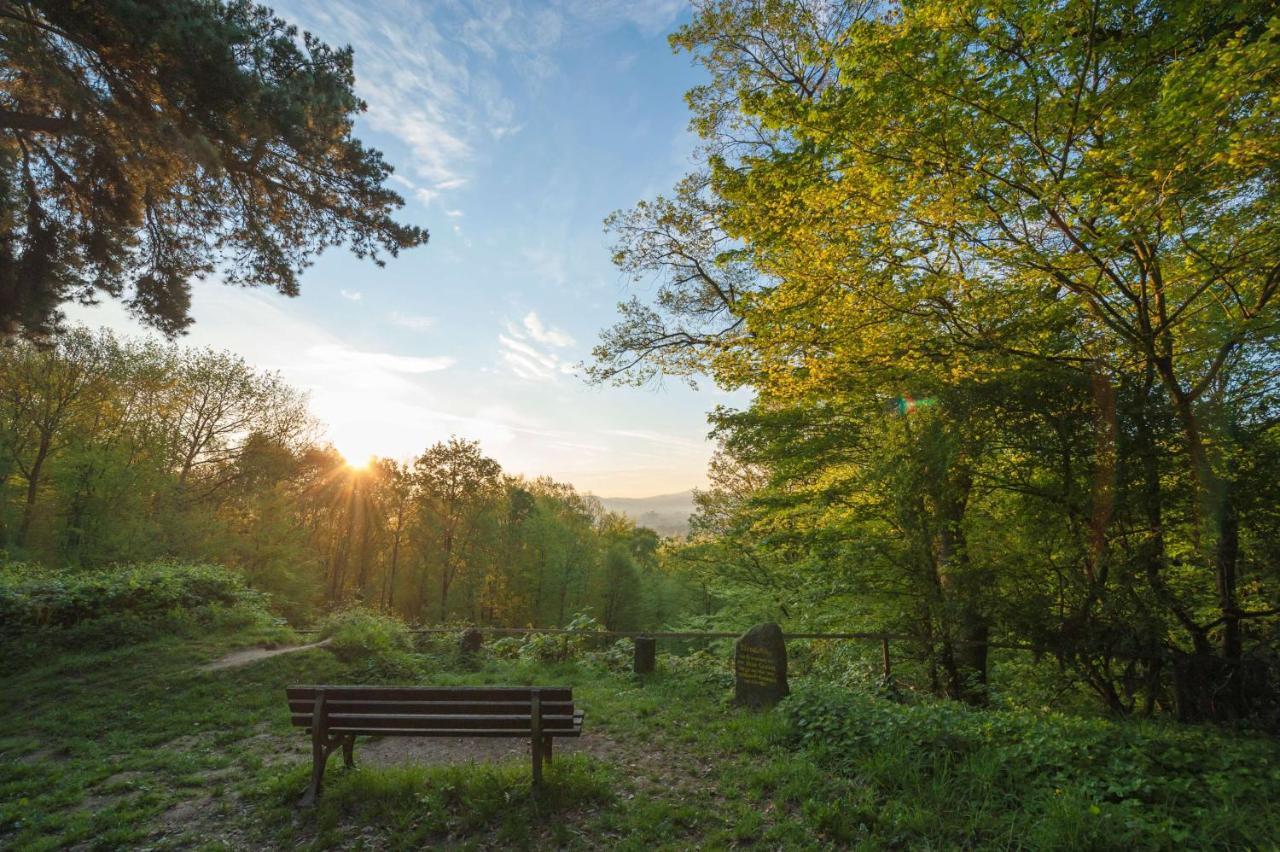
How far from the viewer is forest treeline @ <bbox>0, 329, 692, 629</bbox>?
19109mm

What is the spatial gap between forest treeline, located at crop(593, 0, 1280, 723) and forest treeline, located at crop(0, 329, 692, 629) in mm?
12834

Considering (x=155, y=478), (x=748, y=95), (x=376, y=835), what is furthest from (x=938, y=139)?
(x=155, y=478)

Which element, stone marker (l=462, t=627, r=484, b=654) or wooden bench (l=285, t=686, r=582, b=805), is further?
stone marker (l=462, t=627, r=484, b=654)

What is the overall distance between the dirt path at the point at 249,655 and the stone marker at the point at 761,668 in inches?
293

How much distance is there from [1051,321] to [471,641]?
427 inches

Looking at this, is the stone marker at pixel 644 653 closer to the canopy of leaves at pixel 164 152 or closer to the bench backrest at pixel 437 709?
the bench backrest at pixel 437 709

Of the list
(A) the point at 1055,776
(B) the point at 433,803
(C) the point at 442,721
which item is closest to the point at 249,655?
(C) the point at 442,721

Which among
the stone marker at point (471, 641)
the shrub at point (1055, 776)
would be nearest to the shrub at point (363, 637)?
the stone marker at point (471, 641)

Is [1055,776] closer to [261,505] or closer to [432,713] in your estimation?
[432,713]

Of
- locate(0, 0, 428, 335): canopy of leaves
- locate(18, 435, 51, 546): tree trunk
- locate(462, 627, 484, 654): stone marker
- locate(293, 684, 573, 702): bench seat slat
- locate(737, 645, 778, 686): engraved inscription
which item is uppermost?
locate(0, 0, 428, 335): canopy of leaves

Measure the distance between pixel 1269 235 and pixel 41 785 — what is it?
11.7 m

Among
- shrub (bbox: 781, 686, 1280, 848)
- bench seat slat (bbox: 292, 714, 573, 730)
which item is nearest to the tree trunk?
bench seat slat (bbox: 292, 714, 573, 730)

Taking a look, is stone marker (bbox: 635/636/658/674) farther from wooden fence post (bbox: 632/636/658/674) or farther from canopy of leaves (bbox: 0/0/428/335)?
canopy of leaves (bbox: 0/0/428/335)

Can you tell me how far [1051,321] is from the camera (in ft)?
21.6
